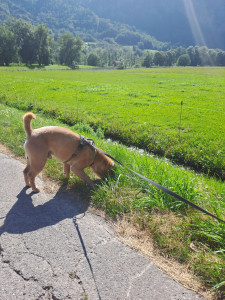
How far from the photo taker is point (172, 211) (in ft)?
11.5

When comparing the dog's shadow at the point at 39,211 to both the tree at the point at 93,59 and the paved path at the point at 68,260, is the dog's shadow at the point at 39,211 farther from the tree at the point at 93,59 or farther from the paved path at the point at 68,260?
the tree at the point at 93,59

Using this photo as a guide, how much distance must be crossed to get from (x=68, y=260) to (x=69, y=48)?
105m

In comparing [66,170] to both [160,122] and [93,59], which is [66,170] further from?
[93,59]

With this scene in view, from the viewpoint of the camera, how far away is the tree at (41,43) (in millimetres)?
81438

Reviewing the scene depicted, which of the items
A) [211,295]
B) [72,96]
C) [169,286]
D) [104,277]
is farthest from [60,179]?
[72,96]

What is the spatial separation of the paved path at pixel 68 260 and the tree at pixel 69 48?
102m

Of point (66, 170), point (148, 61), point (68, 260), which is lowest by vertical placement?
point (68, 260)

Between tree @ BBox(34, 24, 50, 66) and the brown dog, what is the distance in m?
89.7

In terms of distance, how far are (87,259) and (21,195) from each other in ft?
6.56

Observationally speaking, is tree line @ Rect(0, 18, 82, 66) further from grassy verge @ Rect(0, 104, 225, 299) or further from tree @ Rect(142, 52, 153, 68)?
grassy verge @ Rect(0, 104, 225, 299)

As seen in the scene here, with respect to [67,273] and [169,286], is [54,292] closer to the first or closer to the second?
[67,273]

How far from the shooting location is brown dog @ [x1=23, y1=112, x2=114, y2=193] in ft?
12.8

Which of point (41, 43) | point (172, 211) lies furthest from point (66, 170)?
point (41, 43)

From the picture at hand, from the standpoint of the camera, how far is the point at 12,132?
715 centimetres
